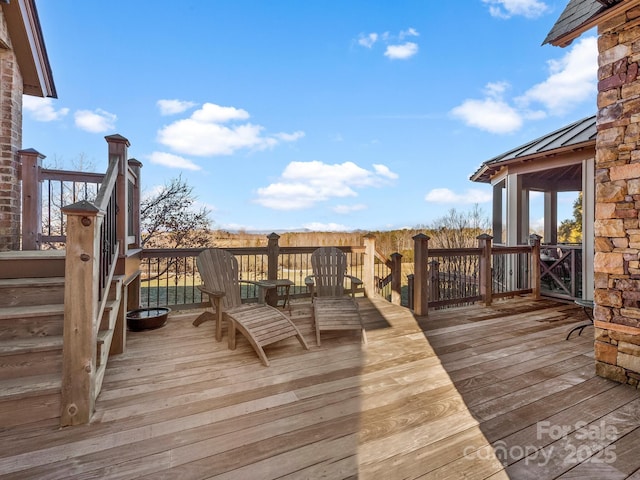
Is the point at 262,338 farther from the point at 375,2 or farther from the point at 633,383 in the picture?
the point at 375,2

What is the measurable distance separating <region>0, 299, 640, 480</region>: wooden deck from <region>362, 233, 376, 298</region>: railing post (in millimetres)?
2319

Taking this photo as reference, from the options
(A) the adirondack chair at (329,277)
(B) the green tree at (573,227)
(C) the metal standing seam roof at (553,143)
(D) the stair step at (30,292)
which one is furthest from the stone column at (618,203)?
(B) the green tree at (573,227)

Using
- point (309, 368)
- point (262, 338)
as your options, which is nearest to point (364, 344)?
point (309, 368)

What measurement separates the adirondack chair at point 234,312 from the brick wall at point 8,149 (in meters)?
2.48

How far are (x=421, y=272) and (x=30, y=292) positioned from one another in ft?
14.7

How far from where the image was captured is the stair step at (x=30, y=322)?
2.25 m

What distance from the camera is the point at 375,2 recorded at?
25.7 feet

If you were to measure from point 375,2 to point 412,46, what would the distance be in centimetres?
162

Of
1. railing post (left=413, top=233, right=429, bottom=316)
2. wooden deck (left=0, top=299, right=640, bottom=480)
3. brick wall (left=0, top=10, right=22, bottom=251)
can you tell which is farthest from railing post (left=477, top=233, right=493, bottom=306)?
brick wall (left=0, top=10, right=22, bottom=251)

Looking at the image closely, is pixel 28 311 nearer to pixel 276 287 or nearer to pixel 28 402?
pixel 28 402

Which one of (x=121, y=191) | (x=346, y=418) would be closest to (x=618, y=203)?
(x=346, y=418)

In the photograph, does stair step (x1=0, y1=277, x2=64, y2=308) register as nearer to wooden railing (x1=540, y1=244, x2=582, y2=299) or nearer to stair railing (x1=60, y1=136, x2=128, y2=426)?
stair railing (x1=60, y1=136, x2=128, y2=426)

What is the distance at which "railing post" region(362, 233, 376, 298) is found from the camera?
5.51m

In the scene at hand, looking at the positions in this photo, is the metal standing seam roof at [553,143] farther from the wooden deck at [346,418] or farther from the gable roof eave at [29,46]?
the gable roof eave at [29,46]
